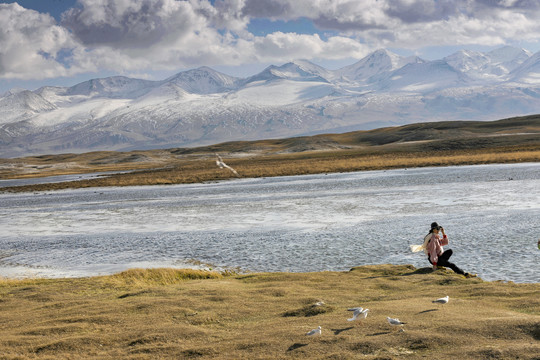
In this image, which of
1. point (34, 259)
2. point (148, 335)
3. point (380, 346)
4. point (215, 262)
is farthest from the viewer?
point (34, 259)

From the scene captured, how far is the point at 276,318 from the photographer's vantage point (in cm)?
1471

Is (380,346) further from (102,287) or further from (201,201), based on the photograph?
(201,201)

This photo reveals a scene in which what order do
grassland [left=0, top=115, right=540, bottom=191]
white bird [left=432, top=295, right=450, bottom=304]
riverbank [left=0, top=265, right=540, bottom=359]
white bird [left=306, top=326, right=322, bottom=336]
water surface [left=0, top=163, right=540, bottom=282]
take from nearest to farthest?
riverbank [left=0, top=265, right=540, bottom=359] < white bird [left=306, top=326, right=322, bottom=336] < white bird [left=432, top=295, right=450, bottom=304] < water surface [left=0, top=163, right=540, bottom=282] < grassland [left=0, top=115, right=540, bottom=191]

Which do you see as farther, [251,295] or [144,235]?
[144,235]

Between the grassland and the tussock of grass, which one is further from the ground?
the grassland

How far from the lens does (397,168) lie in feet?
307

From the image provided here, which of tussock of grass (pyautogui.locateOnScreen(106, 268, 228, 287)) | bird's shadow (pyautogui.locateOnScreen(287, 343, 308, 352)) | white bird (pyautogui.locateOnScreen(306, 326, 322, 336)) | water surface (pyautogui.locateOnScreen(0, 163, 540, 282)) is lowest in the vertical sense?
water surface (pyautogui.locateOnScreen(0, 163, 540, 282))

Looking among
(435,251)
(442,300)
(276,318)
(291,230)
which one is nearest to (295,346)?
(276,318)

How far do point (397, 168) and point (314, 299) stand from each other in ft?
263

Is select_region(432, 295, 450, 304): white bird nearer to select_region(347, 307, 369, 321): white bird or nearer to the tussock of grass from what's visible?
select_region(347, 307, 369, 321): white bird

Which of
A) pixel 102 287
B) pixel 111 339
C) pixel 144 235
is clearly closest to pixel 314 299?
pixel 111 339

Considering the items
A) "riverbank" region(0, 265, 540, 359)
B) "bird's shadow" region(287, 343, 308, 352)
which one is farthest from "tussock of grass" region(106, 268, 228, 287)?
"bird's shadow" region(287, 343, 308, 352)

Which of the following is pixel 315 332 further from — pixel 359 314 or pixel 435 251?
pixel 435 251

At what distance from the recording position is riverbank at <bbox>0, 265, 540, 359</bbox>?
1169 centimetres
